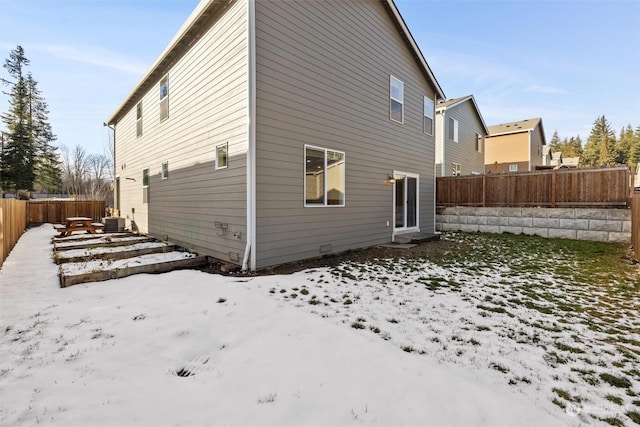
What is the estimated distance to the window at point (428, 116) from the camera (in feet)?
34.8

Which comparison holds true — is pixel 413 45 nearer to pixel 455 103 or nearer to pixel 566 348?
pixel 455 103

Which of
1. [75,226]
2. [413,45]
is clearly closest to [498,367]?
[413,45]

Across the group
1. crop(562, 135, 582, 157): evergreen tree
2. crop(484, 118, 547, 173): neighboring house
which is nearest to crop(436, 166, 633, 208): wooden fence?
crop(484, 118, 547, 173): neighboring house

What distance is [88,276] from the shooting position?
15.2 ft

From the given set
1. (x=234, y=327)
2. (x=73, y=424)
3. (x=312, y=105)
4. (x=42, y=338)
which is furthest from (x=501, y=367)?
(x=312, y=105)

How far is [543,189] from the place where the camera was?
9.91m

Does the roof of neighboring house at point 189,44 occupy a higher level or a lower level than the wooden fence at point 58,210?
higher

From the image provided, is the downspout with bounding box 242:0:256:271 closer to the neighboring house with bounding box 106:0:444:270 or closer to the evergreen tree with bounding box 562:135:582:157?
the neighboring house with bounding box 106:0:444:270

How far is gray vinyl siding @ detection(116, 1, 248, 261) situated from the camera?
5.50 metres

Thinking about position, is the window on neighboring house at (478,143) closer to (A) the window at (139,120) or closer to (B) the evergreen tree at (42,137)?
(A) the window at (139,120)

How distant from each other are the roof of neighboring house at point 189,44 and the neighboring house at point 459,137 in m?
3.80

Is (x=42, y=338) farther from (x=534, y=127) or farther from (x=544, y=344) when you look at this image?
(x=534, y=127)

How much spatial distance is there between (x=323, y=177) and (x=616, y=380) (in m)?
5.39

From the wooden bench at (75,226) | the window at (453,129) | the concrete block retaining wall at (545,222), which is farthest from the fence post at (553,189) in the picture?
the wooden bench at (75,226)
